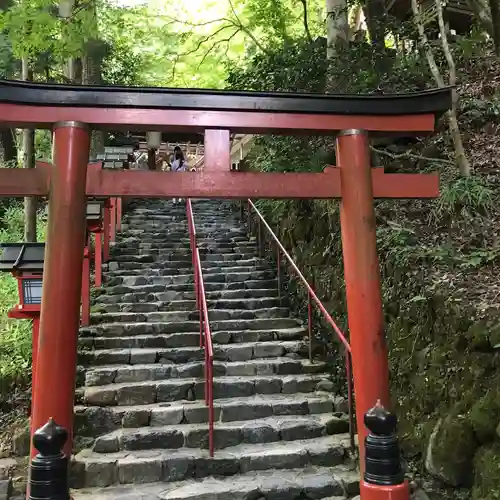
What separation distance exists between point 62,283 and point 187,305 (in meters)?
4.45

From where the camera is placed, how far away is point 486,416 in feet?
13.2

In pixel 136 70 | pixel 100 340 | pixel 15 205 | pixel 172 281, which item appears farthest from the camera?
pixel 136 70

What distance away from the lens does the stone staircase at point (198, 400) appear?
16.3ft

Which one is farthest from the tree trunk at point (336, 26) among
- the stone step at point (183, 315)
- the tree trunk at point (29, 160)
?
the tree trunk at point (29, 160)

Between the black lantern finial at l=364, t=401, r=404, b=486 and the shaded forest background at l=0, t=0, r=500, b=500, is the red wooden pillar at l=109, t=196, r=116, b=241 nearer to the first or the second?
the shaded forest background at l=0, t=0, r=500, b=500

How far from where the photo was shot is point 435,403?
4773 millimetres

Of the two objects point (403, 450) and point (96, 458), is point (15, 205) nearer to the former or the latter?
point (96, 458)

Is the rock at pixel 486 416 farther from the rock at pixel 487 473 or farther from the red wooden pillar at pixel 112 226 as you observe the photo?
the red wooden pillar at pixel 112 226

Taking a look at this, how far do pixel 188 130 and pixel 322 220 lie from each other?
4087 millimetres

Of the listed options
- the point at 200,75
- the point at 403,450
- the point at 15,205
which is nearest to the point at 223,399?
the point at 403,450

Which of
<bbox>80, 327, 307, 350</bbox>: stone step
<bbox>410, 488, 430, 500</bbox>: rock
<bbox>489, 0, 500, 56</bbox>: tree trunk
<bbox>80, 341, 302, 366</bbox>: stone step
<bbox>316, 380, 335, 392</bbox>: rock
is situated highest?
<bbox>489, 0, 500, 56</bbox>: tree trunk

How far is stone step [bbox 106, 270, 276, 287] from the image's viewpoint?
8.82m

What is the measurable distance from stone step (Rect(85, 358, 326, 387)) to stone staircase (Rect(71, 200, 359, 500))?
0.01 metres

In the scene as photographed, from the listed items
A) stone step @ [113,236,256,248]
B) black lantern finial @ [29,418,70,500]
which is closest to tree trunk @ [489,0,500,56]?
stone step @ [113,236,256,248]
